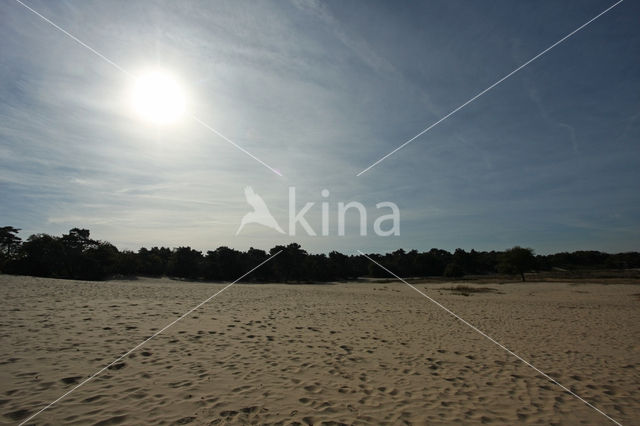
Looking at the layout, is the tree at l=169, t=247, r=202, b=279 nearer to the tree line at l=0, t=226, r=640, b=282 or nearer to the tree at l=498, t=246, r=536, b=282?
the tree line at l=0, t=226, r=640, b=282

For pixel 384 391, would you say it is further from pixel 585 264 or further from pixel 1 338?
pixel 585 264

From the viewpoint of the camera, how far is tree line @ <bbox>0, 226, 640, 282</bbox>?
167 feet

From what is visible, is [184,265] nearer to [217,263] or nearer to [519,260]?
[217,263]

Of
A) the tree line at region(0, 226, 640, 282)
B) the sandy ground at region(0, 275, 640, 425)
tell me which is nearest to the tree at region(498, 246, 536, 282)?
the tree line at region(0, 226, 640, 282)

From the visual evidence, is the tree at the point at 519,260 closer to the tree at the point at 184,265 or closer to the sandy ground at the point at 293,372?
the sandy ground at the point at 293,372

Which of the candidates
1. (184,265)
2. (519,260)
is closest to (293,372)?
(519,260)

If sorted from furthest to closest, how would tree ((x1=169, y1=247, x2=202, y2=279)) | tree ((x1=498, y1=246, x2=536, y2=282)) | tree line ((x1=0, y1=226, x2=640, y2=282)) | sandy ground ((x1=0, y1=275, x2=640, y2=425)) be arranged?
tree ((x1=169, y1=247, x2=202, y2=279)) < tree ((x1=498, y1=246, x2=536, y2=282)) < tree line ((x1=0, y1=226, x2=640, y2=282)) < sandy ground ((x1=0, y1=275, x2=640, y2=425))

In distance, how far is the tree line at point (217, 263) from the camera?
5077 centimetres

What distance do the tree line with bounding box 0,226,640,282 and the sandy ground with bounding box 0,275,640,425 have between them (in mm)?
50607

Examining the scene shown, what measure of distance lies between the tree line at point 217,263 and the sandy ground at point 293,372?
5061cm

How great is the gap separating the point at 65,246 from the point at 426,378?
69.0m

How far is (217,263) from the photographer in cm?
6938

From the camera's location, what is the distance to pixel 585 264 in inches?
4749

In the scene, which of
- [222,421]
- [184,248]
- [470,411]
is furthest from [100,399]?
[184,248]
